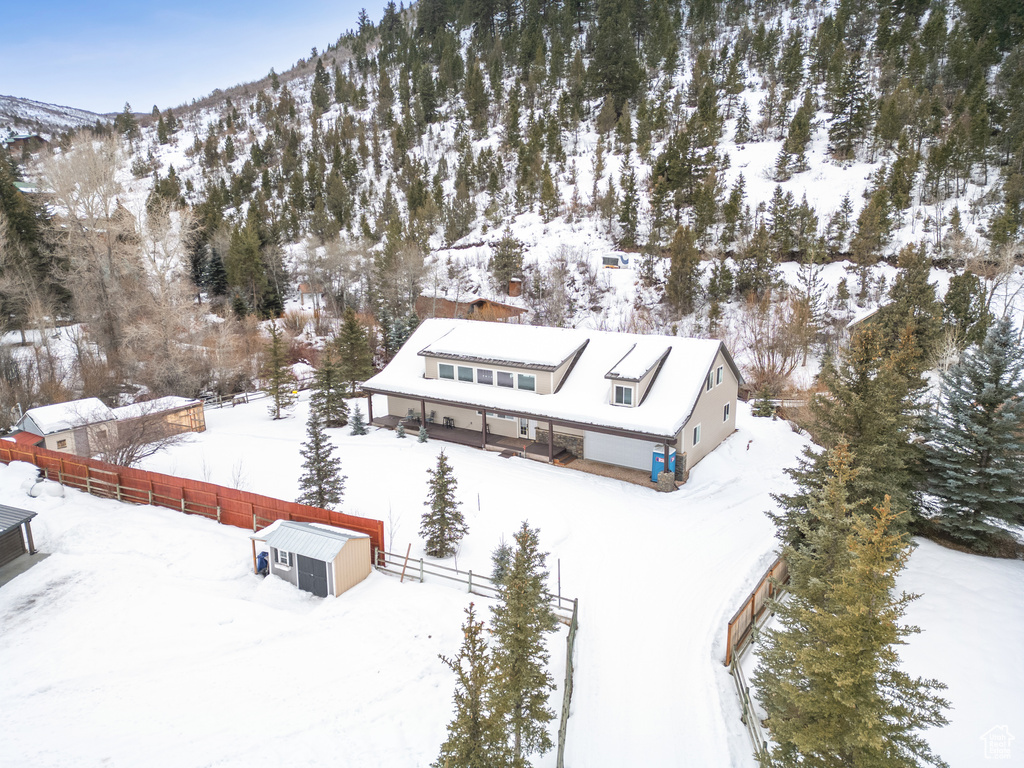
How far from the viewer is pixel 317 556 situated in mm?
13383

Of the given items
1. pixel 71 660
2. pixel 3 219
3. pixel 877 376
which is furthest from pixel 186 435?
pixel 877 376

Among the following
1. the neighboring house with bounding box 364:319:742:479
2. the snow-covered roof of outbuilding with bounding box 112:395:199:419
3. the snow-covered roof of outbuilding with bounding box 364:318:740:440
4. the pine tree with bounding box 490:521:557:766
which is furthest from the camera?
the snow-covered roof of outbuilding with bounding box 112:395:199:419

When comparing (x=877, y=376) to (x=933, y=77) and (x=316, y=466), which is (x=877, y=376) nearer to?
(x=316, y=466)

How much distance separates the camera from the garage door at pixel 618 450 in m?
22.1

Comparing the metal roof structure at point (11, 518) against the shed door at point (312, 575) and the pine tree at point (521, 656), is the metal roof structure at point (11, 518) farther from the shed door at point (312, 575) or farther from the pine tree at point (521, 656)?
the pine tree at point (521, 656)

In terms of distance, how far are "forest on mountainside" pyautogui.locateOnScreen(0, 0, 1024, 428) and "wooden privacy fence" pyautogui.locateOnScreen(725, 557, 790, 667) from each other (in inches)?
908

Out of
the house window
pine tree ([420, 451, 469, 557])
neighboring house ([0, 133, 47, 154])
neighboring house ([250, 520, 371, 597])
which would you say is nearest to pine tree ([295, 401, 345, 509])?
neighboring house ([250, 520, 371, 597])

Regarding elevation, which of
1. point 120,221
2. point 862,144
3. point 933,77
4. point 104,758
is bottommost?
point 104,758

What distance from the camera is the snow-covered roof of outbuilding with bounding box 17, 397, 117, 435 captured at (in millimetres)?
23500

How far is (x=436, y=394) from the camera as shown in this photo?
1020 inches

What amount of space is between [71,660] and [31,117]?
17075 centimetres

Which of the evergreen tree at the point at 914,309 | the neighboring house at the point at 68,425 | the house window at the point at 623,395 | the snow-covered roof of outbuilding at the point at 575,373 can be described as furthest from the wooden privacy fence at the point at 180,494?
the evergreen tree at the point at 914,309

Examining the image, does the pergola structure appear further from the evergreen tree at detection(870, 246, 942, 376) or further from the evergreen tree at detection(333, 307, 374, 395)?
the evergreen tree at detection(870, 246, 942, 376)

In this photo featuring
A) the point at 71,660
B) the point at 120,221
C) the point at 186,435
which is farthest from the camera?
the point at 120,221
